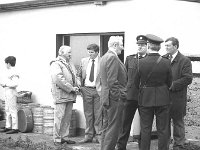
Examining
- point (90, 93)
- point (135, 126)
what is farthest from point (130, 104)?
point (90, 93)

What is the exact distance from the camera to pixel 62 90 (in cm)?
1041

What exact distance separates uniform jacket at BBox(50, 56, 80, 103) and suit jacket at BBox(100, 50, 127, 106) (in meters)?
1.53

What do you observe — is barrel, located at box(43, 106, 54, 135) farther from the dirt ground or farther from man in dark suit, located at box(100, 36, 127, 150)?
man in dark suit, located at box(100, 36, 127, 150)

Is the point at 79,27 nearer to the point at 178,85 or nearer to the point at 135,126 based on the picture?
the point at 135,126

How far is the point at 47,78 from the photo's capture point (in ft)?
42.6

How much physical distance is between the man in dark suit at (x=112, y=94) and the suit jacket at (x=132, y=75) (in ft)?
1.47

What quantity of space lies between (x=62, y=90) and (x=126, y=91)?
5.99 feet

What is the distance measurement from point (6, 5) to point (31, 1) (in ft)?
3.75

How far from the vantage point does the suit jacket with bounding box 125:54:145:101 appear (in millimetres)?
9469

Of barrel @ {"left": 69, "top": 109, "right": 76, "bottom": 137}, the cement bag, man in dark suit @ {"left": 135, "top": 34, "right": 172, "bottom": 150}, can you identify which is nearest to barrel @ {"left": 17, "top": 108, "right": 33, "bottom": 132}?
barrel @ {"left": 69, "top": 109, "right": 76, "bottom": 137}

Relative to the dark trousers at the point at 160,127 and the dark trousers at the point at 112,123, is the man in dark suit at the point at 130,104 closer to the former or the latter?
the dark trousers at the point at 112,123

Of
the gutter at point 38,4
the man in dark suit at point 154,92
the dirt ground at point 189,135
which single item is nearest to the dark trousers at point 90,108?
the dirt ground at point 189,135

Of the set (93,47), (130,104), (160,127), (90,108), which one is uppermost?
(93,47)

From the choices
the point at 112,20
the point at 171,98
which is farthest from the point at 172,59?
the point at 112,20
